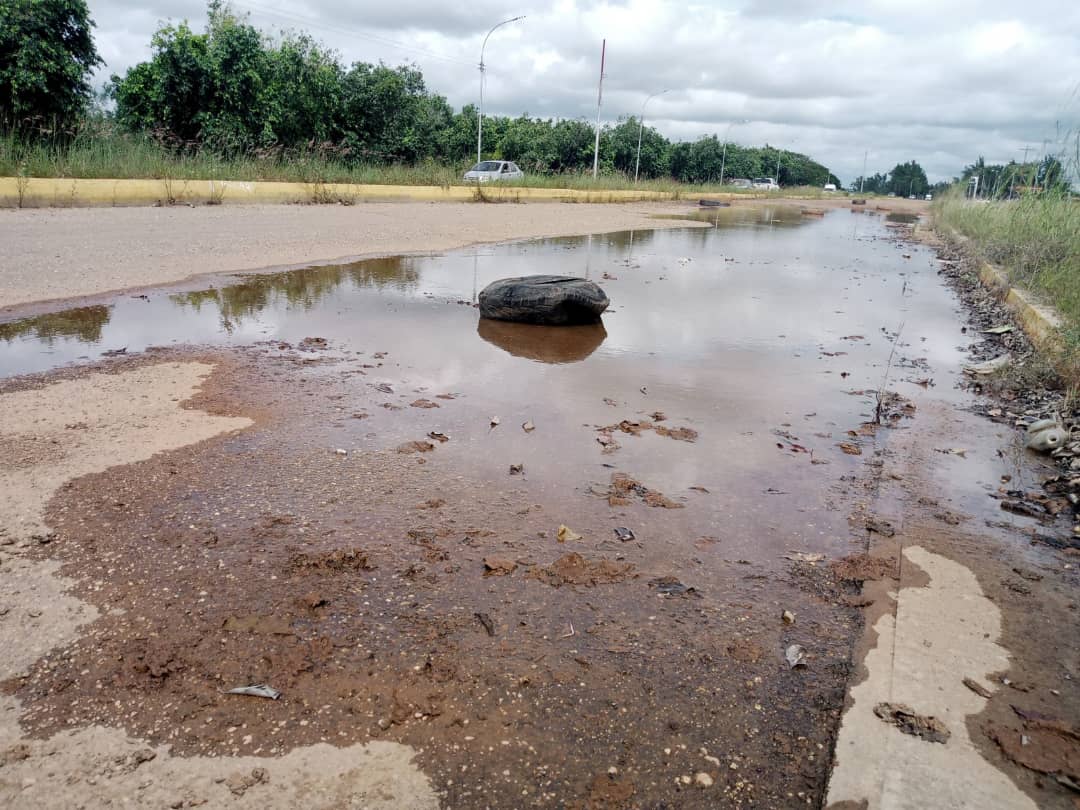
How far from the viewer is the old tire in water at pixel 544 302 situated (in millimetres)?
7031

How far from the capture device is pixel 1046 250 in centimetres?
986

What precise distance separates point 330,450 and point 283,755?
212cm

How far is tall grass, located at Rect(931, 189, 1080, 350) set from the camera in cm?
750

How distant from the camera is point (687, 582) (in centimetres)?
282

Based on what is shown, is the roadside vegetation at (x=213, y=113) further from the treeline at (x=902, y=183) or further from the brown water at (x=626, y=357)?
the treeline at (x=902, y=183)

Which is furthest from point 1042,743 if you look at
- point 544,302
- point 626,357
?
point 544,302

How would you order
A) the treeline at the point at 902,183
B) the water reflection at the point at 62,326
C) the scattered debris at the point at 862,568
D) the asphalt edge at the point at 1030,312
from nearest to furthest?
the scattered debris at the point at 862,568
the water reflection at the point at 62,326
the asphalt edge at the point at 1030,312
the treeline at the point at 902,183

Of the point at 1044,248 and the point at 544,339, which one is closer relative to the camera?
the point at 544,339

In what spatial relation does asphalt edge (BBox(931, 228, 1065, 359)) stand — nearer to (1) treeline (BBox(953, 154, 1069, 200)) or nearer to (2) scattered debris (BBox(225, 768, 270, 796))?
(1) treeline (BBox(953, 154, 1069, 200))

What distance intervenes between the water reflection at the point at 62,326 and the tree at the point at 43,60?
13.6 m

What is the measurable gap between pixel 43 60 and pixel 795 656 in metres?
22.0

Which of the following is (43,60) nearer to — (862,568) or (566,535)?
(566,535)

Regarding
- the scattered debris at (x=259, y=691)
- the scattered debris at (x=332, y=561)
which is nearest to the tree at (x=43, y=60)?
the scattered debris at (x=332, y=561)

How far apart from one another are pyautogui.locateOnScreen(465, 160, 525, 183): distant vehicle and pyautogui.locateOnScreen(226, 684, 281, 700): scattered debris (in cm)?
2697
